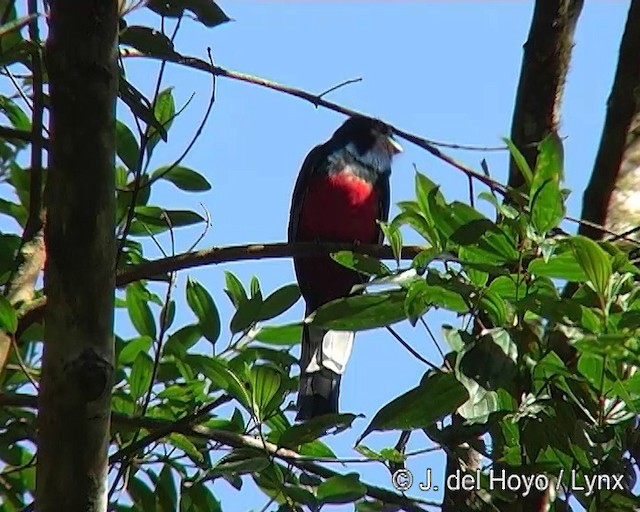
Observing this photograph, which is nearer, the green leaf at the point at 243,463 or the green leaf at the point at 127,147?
the green leaf at the point at 243,463

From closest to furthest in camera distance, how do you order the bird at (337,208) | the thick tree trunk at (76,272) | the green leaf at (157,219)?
the thick tree trunk at (76,272) < the green leaf at (157,219) < the bird at (337,208)

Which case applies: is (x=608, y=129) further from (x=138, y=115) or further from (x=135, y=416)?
(x=135, y=416)

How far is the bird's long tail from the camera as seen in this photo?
2.94 m

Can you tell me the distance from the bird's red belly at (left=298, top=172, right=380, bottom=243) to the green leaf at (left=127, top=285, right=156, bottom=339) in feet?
4.44

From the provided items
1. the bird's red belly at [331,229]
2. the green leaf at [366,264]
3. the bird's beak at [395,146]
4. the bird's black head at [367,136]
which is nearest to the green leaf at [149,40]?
the green leaf at [366,264]

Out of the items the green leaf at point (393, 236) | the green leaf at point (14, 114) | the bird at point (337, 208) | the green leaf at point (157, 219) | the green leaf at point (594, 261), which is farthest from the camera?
the bird at point (337, 208)

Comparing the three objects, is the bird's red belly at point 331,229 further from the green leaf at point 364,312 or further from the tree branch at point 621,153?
the green leaf at point 364,312

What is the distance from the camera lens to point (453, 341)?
1.71 metres

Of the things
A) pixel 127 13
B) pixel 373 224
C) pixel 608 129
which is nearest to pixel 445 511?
pixel 608 129

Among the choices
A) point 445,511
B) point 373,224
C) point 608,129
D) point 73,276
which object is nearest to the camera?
point 73,276

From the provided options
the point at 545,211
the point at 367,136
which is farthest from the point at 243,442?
the point at 367,136

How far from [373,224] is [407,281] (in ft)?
7.92

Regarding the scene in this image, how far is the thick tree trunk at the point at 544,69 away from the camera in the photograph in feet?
7.89

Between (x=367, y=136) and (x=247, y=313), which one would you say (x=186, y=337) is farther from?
(x=367, y=136)
